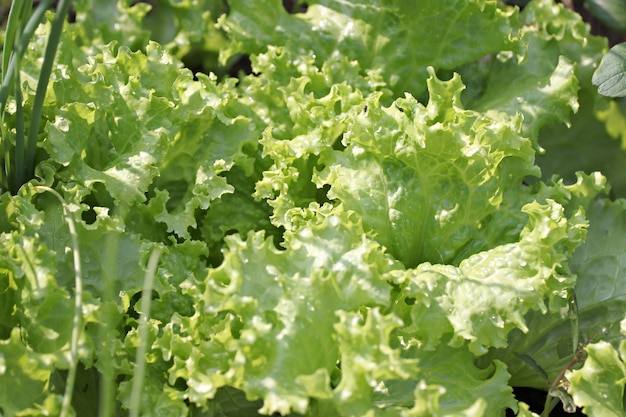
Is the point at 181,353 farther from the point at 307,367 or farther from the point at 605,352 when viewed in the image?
the point at 605,352

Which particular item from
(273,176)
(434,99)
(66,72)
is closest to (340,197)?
(273,176)

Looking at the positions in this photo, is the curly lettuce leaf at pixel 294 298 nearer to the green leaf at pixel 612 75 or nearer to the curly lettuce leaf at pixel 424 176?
the curly lettuce leaf at pixel 424 176

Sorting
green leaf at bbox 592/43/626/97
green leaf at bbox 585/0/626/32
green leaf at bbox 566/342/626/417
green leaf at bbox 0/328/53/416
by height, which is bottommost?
green leaf at bbox 566/342/626/417

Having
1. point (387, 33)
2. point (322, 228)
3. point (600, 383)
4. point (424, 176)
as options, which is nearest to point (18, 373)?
point (322, 228)

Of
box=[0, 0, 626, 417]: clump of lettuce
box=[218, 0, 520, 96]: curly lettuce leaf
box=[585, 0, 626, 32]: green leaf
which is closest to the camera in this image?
box=[0, 0, 626, 417]: clump of lettuce

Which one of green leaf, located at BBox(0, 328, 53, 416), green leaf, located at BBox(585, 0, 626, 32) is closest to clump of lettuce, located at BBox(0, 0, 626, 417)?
green leaf, located at BBox(0, 328, 53, 416)

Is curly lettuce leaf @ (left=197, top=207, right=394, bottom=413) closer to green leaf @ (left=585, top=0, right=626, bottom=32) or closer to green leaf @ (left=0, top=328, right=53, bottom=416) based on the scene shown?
green leaf @ (left=0, top=328, right=53, bottom=416)
